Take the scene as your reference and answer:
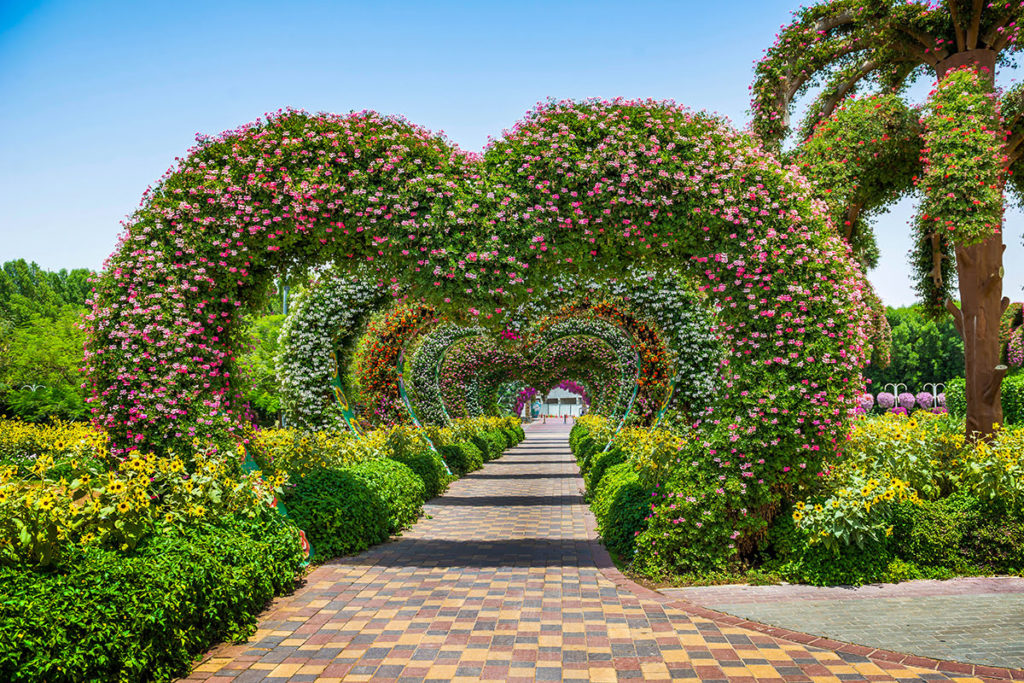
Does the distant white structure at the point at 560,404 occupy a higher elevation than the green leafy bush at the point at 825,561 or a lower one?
lower

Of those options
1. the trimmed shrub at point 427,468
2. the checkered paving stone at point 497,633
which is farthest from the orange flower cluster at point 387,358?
the checkered paving stone at point 497,633

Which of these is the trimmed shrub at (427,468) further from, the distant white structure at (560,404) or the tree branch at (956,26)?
the distant white structure at (560,404)

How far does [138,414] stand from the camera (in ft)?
19.7

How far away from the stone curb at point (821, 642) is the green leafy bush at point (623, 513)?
27.3 inches

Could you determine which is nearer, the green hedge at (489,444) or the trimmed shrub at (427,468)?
the trimmed shrub at (427,468)

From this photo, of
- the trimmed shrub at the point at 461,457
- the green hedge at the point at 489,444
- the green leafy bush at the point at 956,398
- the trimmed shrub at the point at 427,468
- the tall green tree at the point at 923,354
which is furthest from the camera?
the tall green tree at the point at 923,354

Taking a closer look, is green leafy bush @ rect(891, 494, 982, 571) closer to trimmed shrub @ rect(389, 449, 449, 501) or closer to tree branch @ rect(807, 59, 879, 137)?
trimmed shrub @ rect(389, 449, 449, 501)

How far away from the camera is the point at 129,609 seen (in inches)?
141

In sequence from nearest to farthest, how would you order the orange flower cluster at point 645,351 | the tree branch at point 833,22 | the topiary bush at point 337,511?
the topiary bush at point 337,511 → the tree branch at point 833,22 → the orange flower cluster at point 645,351

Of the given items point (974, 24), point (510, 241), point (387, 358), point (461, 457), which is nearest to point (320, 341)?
point (387, 358)

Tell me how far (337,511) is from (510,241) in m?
3.33

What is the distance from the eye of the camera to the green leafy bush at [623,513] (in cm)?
701

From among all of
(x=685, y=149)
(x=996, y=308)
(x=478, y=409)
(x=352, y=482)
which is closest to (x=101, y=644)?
(x=352, y=482)

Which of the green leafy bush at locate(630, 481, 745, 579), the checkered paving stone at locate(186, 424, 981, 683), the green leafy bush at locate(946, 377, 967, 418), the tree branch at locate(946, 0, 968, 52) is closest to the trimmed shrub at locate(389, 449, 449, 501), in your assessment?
the checkered paving stone at locate(186, 424, 981, 683)
